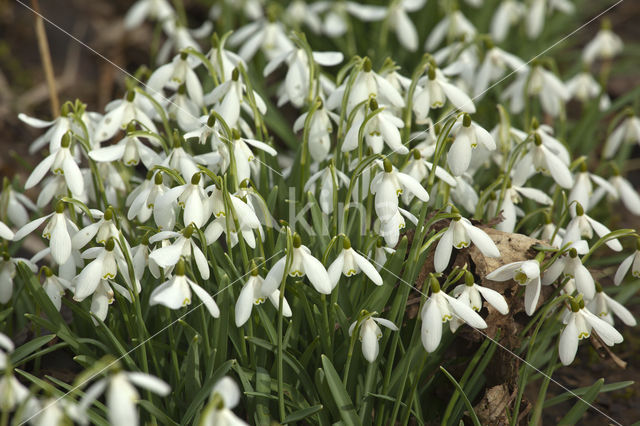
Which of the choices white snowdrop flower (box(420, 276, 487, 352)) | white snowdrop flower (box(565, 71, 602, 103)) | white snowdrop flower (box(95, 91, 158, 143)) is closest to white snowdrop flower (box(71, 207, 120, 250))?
white snowdrop flower (box(95, 91, 158, 143))

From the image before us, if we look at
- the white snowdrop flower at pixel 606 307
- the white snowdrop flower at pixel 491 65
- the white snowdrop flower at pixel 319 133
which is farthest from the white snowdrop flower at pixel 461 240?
the white snowdrop flower at pixel 491 65

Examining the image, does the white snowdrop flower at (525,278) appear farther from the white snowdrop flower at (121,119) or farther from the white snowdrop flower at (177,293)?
the white snowdrop flower at (121,119)

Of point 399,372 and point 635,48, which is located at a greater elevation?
point 399,372

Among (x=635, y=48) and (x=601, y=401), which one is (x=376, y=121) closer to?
(x=601, y=401)

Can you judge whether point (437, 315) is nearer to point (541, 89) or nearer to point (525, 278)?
point (525, 278)

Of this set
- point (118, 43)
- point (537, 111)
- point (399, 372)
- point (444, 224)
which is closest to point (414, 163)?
point (444, 224)

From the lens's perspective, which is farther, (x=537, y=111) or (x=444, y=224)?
(x=537, y=111)

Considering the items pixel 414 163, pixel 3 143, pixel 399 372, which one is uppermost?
pixel 414 163
